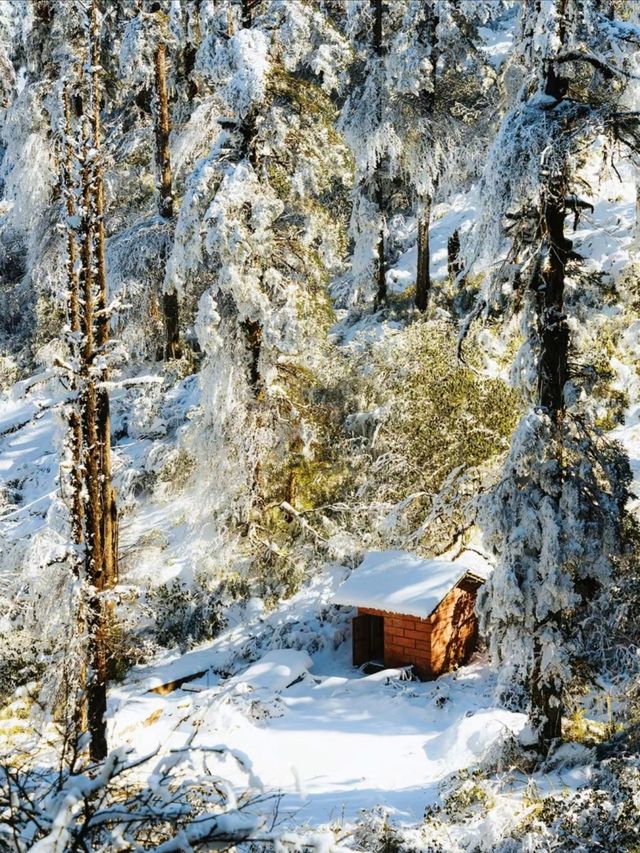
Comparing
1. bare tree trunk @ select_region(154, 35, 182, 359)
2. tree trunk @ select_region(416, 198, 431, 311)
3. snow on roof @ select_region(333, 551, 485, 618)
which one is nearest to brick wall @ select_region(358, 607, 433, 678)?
snow on roof @ select_region(333, 551, 485, 618)

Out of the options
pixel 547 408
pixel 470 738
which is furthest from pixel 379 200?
pixel 470 738

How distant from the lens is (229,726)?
38.9 feet

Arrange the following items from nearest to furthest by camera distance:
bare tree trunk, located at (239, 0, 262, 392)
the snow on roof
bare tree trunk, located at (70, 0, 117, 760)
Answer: bare tree trunk, located at (70, 0, 117, 760) → the snow on roof → bare tree trunk, located at (239, 0, 262, 392)

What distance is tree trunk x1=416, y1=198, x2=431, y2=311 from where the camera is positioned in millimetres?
21141

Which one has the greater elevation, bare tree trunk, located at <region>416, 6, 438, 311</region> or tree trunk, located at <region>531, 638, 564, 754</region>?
bare tree trunk, located at <region>416, 6, 438, 311</region>

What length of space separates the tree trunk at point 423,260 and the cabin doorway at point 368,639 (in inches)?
389

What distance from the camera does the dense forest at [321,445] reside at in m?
8.23

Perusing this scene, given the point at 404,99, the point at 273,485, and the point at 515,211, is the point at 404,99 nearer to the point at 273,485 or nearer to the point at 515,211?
the point at 273,485

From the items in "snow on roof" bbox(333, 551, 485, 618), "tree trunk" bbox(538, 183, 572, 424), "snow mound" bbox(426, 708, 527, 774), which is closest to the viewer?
"tree trunk" bbox(538, 183, 572, 424)

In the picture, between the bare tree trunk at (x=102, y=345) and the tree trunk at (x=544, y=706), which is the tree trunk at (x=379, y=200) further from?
the tree trunk at (x=544, y=706)

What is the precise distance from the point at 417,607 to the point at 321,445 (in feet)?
16.7

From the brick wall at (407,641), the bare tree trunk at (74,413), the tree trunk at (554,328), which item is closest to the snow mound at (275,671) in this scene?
the brick wall at (407,641)

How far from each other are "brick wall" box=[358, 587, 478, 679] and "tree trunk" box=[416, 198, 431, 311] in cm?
983

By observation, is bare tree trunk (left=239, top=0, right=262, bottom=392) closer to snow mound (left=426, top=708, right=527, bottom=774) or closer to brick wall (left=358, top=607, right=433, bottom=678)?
brick wall (left=358, top=607, right=433, bottom=678)
